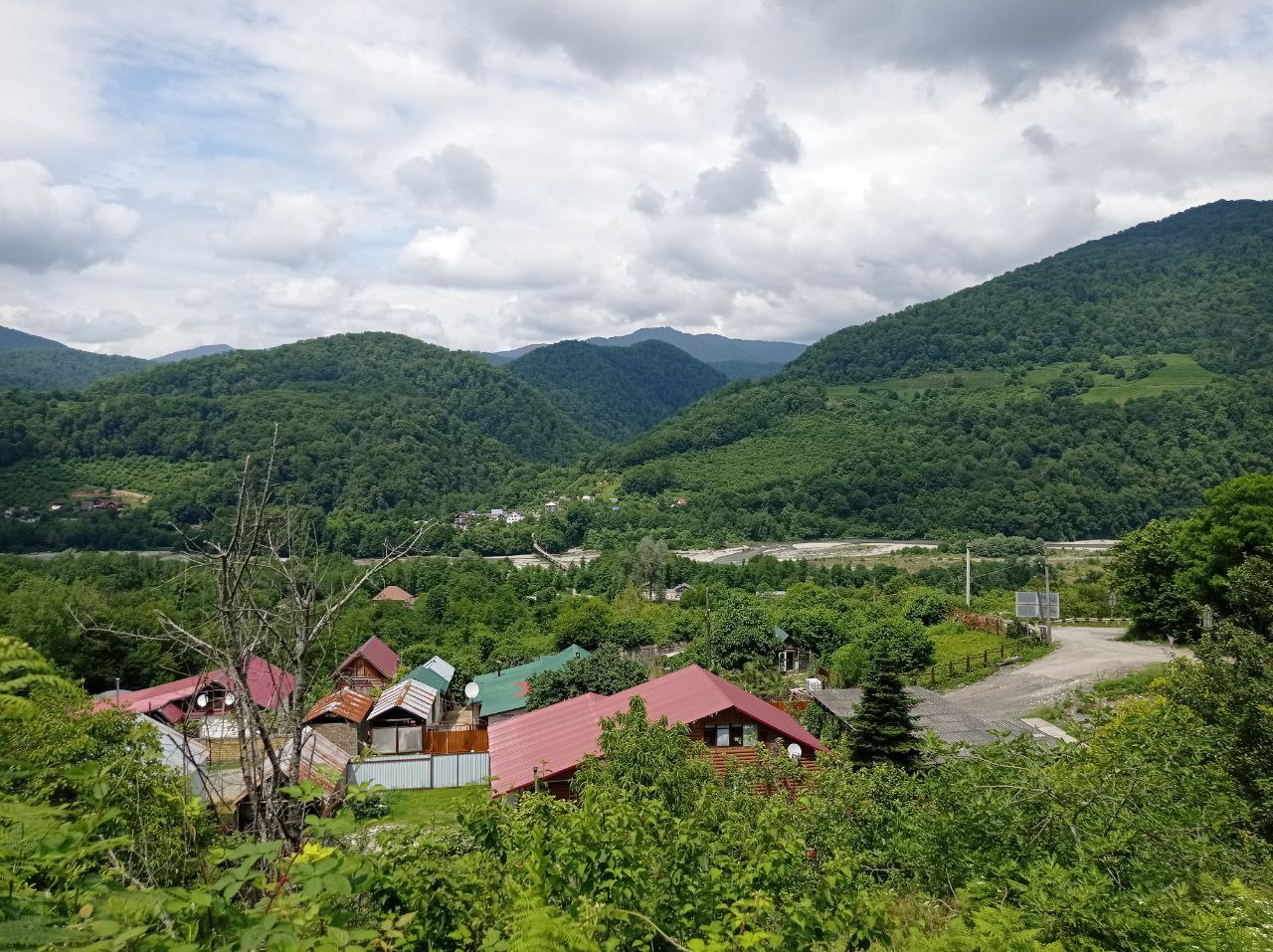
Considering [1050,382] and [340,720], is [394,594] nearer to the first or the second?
[340,720]

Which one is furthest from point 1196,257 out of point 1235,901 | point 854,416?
point 1235,901

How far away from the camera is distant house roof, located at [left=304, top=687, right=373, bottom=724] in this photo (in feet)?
68.0

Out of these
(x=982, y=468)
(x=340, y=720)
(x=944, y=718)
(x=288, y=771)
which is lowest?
(x=340, y=720)

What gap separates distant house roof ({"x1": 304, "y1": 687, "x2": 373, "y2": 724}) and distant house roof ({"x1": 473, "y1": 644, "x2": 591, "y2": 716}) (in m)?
3.83

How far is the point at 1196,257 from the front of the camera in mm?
144625

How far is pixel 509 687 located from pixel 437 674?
5133mm

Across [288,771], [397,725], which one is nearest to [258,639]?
[288,771]

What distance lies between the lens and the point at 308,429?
102500 millimetres

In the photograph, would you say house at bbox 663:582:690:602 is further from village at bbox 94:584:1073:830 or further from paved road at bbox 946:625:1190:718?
paved road at bbox 946:625:1190:718

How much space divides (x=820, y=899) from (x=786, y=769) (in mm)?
7480

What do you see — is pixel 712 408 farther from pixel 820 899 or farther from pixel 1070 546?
pixel 820 899

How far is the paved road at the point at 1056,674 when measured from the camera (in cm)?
2103

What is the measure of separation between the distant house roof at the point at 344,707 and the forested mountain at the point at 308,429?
4849 cm

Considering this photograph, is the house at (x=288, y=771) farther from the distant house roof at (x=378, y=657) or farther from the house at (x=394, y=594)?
the house at (x=394, y=594)
